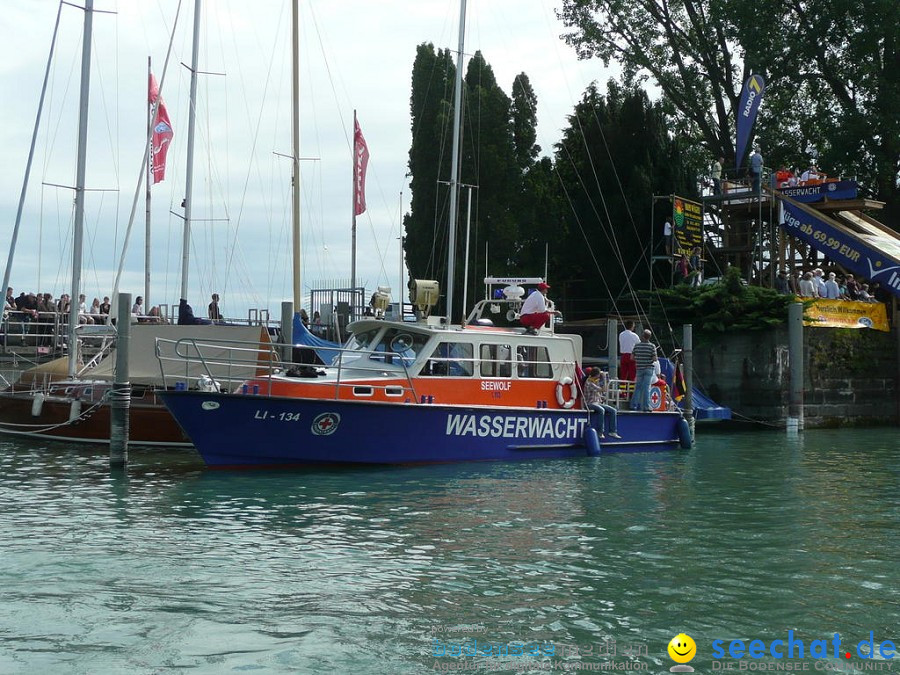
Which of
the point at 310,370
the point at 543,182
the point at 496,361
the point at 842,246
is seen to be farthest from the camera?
the point at 543,182

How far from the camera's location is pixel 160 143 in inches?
1137

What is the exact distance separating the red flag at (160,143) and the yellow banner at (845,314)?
1856 centimetres

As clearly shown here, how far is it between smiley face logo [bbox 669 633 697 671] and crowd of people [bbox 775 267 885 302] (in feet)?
77.7

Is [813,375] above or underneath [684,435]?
above

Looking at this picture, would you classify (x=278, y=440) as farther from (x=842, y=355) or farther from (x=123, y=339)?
(x=842, y=355)

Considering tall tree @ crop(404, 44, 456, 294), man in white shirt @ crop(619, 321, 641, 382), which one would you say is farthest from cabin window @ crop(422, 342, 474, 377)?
tall tree @ crop(404, 44, 456, 294)

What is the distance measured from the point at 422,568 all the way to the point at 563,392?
9.96 metres

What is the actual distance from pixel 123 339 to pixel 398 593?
8.89 meters

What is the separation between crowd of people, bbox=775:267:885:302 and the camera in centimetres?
3008

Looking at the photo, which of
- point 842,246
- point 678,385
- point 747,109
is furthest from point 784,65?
point 678,385

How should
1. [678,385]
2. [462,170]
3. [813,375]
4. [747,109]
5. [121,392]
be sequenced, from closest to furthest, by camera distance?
[121,392] < [678,385] < [813,375] < [747,109] < [462,170]

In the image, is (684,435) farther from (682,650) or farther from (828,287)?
(682,650)

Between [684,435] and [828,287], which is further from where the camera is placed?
[828,287]

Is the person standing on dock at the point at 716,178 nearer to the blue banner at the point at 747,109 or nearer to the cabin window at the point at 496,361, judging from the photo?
the blue banner at the point at 747,109
